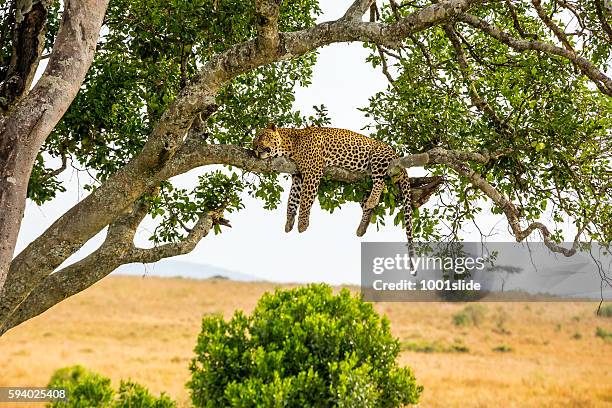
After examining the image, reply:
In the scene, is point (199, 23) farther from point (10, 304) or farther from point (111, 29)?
point (10, 304)

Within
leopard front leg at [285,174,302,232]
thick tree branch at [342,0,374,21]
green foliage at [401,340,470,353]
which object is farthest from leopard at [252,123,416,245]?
green foliage at [401,340,470,353]

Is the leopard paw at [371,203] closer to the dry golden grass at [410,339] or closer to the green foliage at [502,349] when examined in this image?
the dry golden grass at [410,339]

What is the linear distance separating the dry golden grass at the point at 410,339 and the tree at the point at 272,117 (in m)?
7.49

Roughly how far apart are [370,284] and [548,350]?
33.2 ft

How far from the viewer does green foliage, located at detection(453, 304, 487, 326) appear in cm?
2216

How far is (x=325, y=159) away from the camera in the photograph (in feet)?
27.5

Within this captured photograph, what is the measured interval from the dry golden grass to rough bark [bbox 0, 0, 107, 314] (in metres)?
10.1

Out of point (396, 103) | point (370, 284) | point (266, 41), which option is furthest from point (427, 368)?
point (266, 41)

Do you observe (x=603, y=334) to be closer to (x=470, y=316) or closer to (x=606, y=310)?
(x=606, y=310)

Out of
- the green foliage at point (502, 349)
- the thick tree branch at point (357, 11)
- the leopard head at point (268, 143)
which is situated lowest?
the green foliage at point (502, 349)

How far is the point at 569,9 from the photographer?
8.59 m

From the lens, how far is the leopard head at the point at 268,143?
7848 mm

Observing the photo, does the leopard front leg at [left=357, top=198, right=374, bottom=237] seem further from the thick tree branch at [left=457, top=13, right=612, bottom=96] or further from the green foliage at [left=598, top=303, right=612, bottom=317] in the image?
the green foliage at [left=598, top=303, right=612, bottom=317]

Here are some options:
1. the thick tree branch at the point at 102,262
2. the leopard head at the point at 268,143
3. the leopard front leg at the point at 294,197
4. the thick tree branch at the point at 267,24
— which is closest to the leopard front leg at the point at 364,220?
the leopard front leg at the point at 294,197
